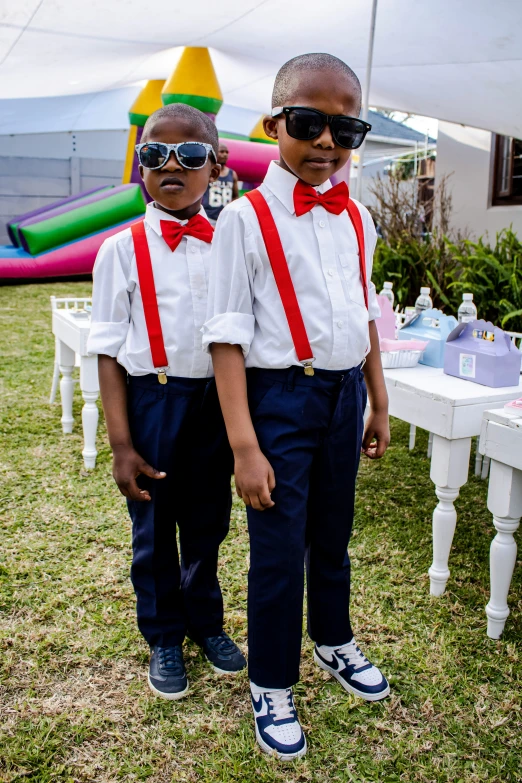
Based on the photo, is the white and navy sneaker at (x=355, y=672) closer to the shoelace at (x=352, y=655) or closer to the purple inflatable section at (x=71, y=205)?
the shoelace at (x=352, y=655)

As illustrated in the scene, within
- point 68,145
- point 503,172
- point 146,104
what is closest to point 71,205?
point 146,104

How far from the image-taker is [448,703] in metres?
1.82

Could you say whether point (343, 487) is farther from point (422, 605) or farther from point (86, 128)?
point (86, 128)

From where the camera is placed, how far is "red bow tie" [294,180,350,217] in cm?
150

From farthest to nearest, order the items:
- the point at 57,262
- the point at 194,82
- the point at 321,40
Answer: the point at 57,262, the point at 194,82, the point at 321,40

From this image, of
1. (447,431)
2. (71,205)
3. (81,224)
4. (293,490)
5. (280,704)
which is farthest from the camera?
(71,205)

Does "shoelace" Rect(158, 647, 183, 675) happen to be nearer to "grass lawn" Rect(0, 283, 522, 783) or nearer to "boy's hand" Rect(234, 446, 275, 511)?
"grass lawn" Rect(0, 283, 522, 783)

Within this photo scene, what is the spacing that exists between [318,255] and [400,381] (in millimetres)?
1076

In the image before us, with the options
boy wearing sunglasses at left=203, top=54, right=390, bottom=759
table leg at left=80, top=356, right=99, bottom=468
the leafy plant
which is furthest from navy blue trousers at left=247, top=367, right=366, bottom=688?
the leafy plant

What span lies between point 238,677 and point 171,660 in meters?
0.20

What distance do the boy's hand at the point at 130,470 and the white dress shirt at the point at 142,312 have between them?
0.67ft

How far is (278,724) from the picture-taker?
1628 millimetres

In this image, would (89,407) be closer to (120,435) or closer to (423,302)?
(423,302)

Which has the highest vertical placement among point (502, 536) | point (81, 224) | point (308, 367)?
point (81, 224)
